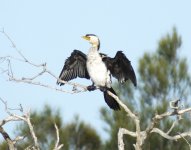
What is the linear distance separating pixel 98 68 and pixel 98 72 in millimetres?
42

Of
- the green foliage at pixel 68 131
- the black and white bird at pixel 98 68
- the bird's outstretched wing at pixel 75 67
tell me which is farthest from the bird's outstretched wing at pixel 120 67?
the green foliage at pixel 68 131

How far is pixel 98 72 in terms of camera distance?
8.86 metres

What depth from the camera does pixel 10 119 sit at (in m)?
7.19

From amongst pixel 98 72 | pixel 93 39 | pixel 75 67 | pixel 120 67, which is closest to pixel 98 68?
pixel 98 72

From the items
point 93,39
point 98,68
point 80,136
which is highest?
point 93,39

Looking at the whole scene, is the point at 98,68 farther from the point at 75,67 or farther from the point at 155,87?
the point at 155,87

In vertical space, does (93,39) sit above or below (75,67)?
above

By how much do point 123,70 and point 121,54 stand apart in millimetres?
171

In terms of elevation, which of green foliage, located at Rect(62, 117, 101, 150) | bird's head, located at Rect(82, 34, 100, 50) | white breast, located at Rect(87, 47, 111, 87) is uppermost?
bird's head, located at Rect(82, 34, 100, 50)

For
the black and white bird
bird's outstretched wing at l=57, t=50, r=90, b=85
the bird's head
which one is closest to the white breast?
the black and white bird

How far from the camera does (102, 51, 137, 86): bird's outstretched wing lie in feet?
27.7

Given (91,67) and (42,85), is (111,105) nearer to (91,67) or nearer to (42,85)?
(91,67)

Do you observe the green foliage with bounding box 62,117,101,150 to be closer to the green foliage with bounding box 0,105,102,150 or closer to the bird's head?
the green foliage with bounding box 0,105,102,150

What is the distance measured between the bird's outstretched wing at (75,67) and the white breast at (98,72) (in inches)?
11.4
